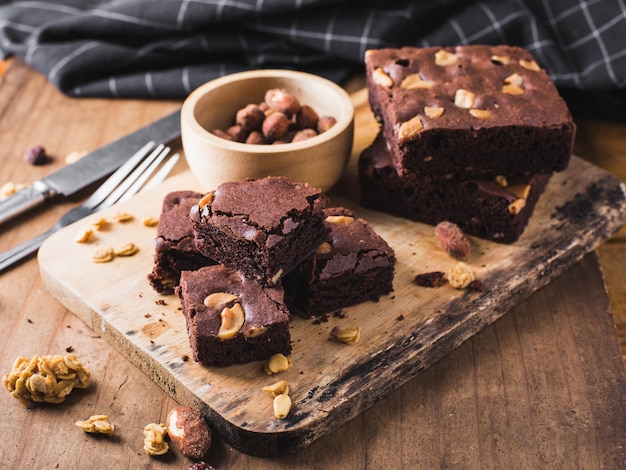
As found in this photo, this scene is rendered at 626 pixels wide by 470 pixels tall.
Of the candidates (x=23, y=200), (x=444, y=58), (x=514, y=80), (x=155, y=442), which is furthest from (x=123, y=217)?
(x=514, y=80)

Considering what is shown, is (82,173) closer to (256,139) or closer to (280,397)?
(256,139)

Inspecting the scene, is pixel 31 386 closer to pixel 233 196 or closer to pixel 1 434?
pixel 1 434

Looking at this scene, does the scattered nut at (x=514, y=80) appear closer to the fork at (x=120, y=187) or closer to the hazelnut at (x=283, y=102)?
the hazelnut at (x=283, y=102)

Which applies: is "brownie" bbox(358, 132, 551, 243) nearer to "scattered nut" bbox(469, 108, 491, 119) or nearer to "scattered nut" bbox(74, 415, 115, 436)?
"scattered nut" bbox(469, 108, 491, 119)

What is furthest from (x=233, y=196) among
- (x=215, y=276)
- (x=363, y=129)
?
(x=363, y=129)

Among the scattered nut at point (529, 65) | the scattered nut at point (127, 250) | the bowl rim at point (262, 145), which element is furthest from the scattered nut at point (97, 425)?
the scattered nut at point (529, 65)

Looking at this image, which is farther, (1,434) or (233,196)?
(233,196)
